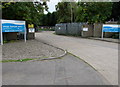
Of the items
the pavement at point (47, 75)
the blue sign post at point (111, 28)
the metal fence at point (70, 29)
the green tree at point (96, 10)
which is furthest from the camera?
the metal fence at point (70, 29)

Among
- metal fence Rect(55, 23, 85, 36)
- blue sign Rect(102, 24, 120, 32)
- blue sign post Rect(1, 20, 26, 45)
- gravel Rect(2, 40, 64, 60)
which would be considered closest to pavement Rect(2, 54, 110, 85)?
gravel Rect(2, 40, 64, 60)

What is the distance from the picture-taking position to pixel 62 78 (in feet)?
13.7

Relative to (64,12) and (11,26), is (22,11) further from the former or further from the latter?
(64,12)

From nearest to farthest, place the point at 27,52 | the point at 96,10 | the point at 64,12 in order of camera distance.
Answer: the point at 27,52 → the point at 96,10 → the point at 64,12

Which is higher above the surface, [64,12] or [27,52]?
[64,12]

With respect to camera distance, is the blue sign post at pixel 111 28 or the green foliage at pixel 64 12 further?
the green foliage at pixel 64 12

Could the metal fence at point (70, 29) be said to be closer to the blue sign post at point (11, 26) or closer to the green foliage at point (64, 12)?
the blue sign post at point (11, 26)

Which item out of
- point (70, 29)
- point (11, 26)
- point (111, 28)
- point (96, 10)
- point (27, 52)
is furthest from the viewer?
point (70, 29)

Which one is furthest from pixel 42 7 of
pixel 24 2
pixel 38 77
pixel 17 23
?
pixel 38 77

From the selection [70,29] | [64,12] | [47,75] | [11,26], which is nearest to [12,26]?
[11,26]

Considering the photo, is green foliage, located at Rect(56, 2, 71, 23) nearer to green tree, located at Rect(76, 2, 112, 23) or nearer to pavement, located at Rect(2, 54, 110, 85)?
green tree, located at Rect(76, 2, 112, 23)

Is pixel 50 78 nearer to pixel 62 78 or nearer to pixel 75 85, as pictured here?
pixel 62 78

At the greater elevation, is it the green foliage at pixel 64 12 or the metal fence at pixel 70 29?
the green foliage at pixel 64 12

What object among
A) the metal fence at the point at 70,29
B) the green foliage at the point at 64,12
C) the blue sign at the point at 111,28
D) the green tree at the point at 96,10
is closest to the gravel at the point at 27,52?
the blue sign at the point at 111,28
